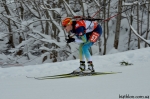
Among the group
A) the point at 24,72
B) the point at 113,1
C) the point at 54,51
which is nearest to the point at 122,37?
the point at 113,1

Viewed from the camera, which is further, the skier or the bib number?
the bib number

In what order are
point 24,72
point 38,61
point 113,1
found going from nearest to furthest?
point 24,72 < point 38,61 < point 113,1

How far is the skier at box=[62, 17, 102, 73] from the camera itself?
239 inches

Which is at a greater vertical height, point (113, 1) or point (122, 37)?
point (113, 1)

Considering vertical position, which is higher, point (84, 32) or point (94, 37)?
point (84, 32)

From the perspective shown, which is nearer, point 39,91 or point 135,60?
point 39,91

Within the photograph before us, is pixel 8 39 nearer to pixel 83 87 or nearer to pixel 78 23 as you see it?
pixel 78 23

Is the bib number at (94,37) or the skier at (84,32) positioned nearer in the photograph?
the skier at (84,32)

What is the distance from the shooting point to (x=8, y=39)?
21.2 m


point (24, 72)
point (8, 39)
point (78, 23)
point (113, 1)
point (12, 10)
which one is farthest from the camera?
point (8, 39)

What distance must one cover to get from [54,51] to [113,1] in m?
5.40

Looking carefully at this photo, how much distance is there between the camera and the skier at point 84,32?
607 cm

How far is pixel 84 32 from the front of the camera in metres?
6.16

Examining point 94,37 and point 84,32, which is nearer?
point 84,32
